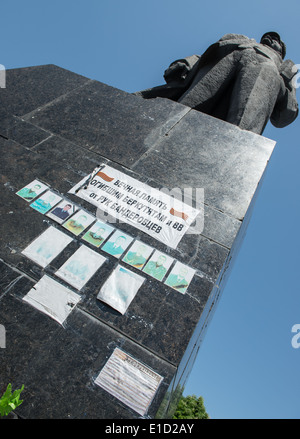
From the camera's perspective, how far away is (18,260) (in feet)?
7.38

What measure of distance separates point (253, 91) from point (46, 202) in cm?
377

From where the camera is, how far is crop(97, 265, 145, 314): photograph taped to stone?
6.98ft

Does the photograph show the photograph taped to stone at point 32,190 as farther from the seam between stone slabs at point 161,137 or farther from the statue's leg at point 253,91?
the statue's leg at point 253,91

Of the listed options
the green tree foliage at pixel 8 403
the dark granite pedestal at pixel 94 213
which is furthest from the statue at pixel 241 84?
the green tree foliage at pixel 8 403

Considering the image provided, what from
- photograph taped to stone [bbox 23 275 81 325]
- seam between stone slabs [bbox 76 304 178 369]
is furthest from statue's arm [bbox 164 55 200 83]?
seam between stone slabs [bbox 76 304 178 369]

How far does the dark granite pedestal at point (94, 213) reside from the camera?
1.79 metres

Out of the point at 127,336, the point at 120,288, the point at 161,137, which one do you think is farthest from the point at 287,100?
the point at 127,336

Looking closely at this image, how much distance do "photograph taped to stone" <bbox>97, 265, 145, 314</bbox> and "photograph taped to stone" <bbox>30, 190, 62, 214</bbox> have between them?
2.89ft

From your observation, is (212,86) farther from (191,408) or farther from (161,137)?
(191,408)

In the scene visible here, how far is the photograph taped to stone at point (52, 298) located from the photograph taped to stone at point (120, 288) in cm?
20

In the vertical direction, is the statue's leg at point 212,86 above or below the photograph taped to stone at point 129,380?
above

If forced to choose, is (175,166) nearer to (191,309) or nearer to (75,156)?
(75,156)
